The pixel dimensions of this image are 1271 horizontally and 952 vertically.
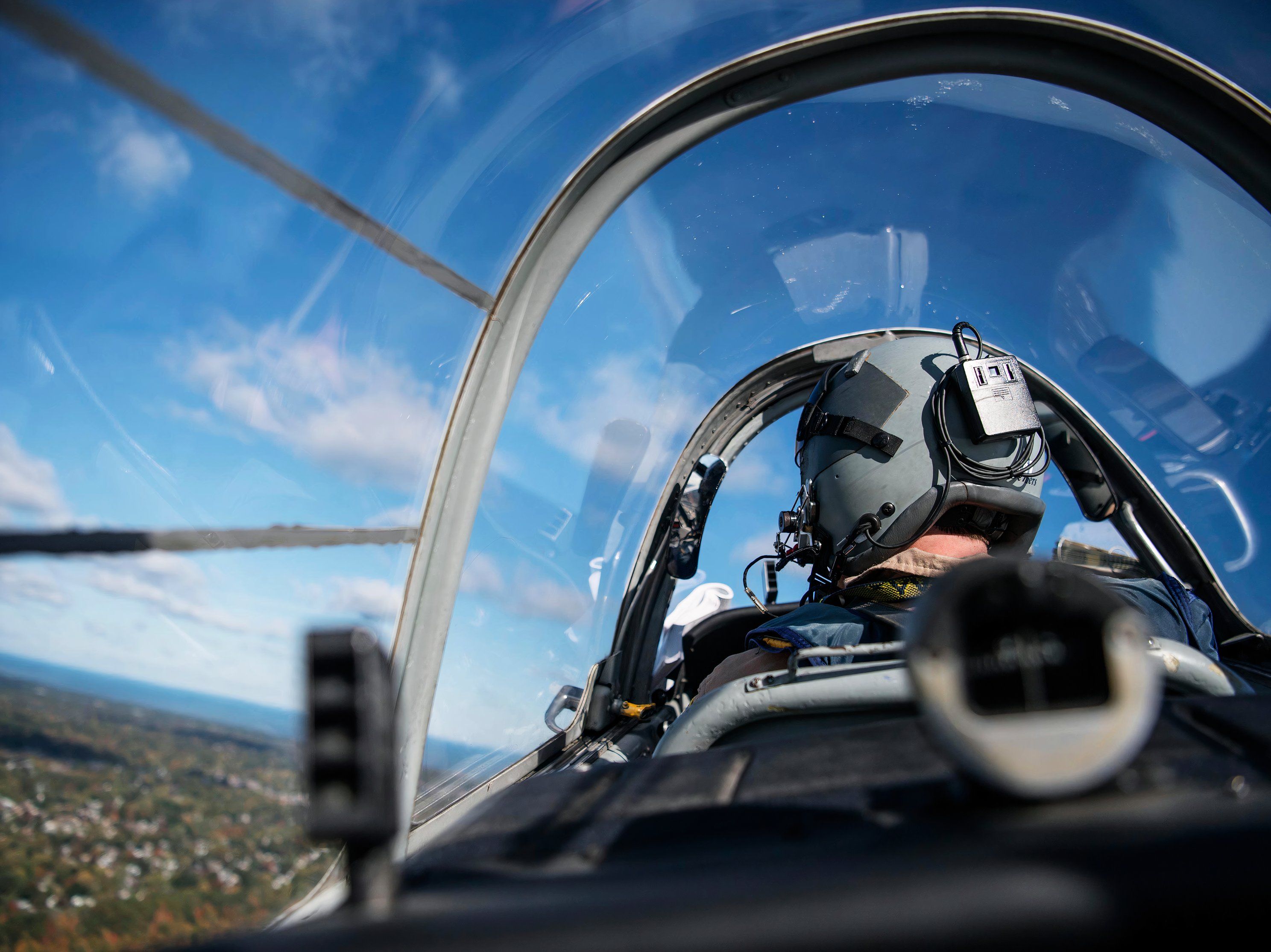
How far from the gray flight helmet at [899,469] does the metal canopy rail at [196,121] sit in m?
1.32

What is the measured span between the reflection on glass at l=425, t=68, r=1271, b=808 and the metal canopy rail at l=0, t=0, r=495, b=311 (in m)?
0.52

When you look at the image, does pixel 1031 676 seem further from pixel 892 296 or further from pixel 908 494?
pixel 892 296

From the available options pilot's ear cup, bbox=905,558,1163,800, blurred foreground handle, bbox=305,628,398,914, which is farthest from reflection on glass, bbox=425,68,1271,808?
pilot's ear cup, bbox=905,558,1163,800

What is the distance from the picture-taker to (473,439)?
1.50m

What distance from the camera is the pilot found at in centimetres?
183

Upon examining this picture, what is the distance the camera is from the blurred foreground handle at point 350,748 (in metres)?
0.38

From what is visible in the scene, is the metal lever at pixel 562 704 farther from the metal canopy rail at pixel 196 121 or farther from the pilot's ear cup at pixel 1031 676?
the pilot's ear cup at pixel 1031 676

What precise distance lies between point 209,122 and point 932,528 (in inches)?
75.9

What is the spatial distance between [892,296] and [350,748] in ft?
8.35

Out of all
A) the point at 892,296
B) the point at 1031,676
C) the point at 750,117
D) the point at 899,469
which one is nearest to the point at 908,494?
the point at 899,469

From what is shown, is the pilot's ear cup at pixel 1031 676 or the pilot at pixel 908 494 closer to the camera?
the pilot's ear cup at pixel 1031 676

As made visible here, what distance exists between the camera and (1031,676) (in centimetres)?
42

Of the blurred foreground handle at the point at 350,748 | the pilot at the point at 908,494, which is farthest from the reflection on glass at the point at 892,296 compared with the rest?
the blurred foreground handle at the point at 350,748

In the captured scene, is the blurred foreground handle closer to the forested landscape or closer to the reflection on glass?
the forested landscape
